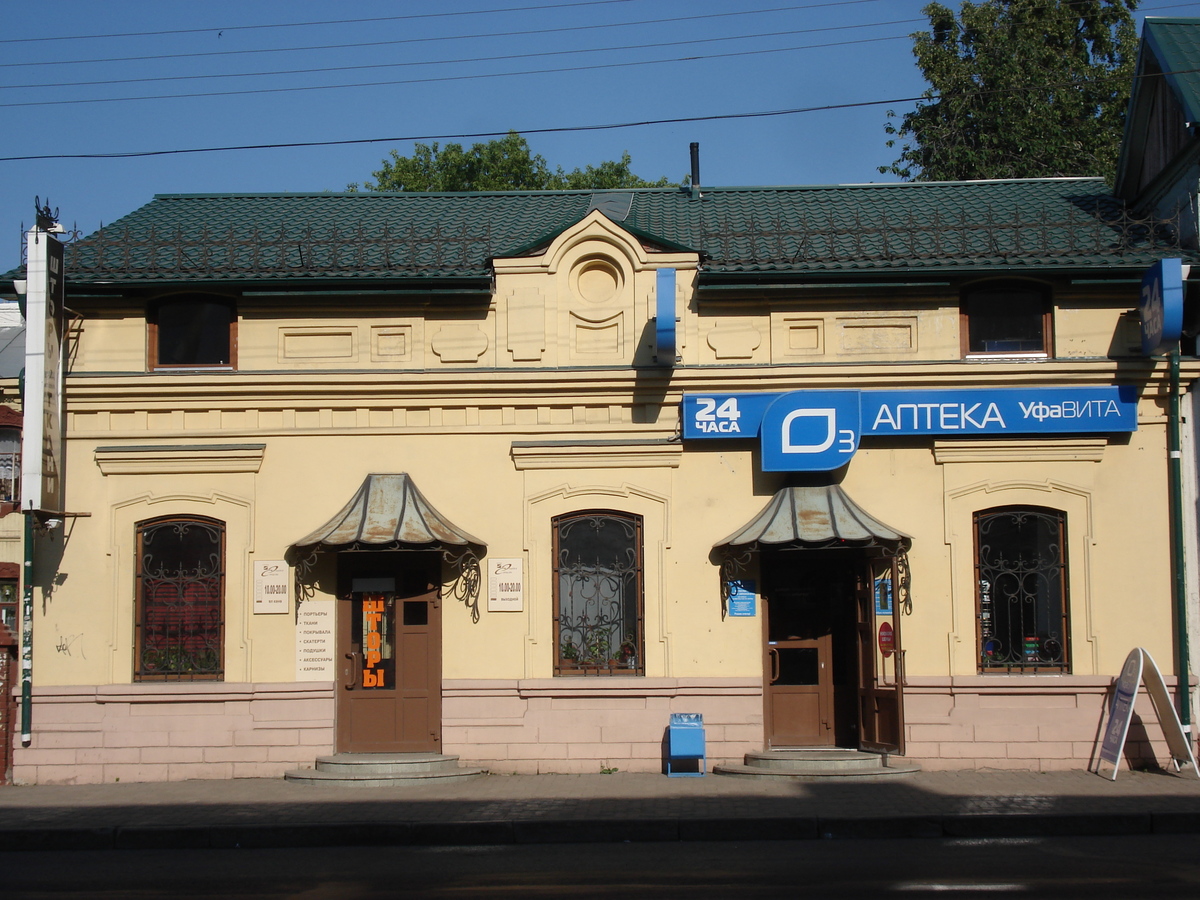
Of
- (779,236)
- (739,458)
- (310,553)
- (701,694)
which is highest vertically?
(779,236)

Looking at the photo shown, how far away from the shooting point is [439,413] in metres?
14.2

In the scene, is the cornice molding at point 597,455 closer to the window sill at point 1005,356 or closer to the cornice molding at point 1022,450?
the cornice molding at point 1022,450

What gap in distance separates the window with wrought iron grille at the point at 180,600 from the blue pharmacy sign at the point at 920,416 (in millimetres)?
6502

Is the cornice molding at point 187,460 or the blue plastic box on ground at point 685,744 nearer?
the blue plastic box on ground at point 685,744

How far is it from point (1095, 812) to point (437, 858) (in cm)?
589

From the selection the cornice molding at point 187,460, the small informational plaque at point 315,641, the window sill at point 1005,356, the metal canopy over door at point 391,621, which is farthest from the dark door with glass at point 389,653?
the window sill at point 1005,356

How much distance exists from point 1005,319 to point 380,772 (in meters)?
8.81

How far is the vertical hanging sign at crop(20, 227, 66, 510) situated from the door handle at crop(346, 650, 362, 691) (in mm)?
3730

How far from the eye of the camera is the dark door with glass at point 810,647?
14.0 meters

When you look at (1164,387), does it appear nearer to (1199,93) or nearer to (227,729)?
(1199,93)

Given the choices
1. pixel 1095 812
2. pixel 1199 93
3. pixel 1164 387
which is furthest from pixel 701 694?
pixel 1199 93

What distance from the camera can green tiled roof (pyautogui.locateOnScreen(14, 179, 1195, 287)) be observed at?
45.8ft

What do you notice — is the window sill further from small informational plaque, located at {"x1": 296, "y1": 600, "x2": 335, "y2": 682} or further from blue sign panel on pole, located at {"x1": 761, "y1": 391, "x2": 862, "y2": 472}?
small informational plaque, located at {"x1": 296, "y1": 600, "x2": 335, "y2": 682}

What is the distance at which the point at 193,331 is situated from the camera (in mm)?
14398
